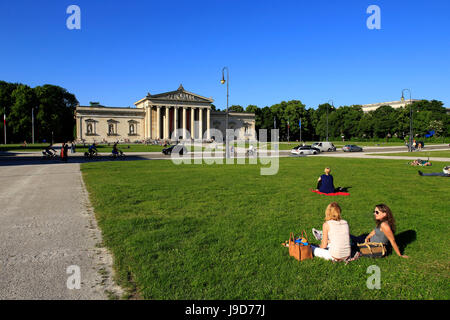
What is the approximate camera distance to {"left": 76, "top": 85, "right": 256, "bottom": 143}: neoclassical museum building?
87375mm

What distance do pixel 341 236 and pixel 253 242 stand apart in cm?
168

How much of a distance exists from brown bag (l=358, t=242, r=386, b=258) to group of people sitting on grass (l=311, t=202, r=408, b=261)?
0.50 ft

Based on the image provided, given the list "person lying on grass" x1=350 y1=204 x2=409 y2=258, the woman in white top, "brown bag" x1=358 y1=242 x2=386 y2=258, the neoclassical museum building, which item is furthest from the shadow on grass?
the neoclassical museum building

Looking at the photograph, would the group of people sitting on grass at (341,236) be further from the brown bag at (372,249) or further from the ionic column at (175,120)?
the ionic column at (175,120)

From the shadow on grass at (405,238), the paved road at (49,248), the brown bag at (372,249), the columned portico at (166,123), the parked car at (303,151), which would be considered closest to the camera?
the paved road at (49,248)

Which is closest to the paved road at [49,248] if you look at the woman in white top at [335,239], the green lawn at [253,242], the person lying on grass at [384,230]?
the green lawn at [253,242]

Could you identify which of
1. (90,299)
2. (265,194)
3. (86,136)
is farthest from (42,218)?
(86,136)

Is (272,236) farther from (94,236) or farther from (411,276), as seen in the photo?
(94,236)

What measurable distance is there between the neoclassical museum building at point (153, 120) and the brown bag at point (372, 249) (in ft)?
277

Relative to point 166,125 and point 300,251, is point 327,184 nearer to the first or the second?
point 300,251

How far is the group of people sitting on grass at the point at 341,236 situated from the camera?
5262 mm

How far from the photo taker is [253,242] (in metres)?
6.19

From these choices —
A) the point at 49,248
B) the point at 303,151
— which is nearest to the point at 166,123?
the point at 303,151
